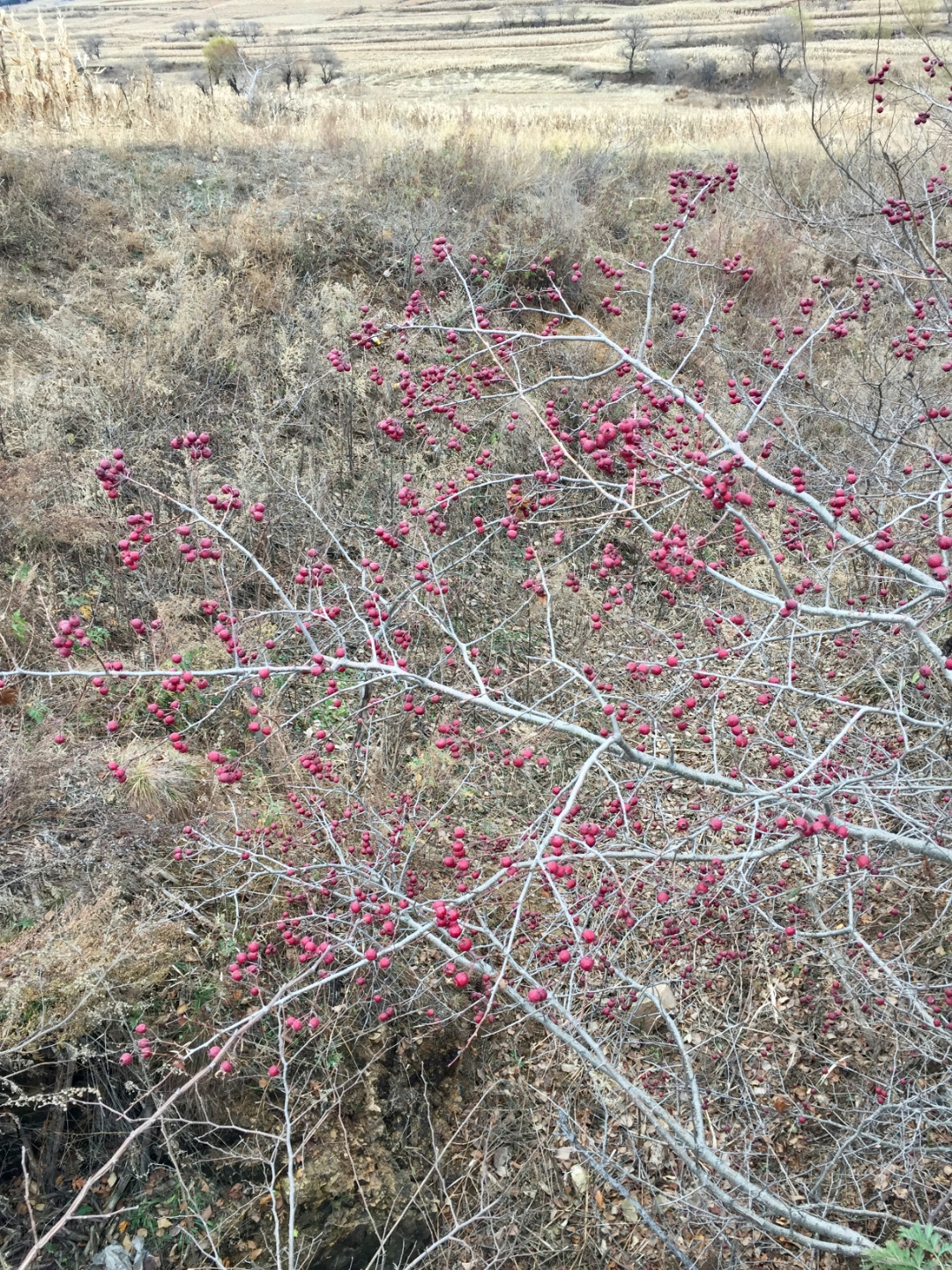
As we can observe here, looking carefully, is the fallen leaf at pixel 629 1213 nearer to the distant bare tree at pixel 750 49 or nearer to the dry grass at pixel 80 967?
the dry grass at pixel 80 967

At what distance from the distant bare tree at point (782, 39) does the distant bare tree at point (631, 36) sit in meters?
5.01

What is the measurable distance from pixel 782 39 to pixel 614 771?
115 ft

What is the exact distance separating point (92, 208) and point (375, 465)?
13.0ft

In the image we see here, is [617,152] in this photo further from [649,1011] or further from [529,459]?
[649,1011]

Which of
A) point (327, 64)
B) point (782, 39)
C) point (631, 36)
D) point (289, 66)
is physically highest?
point (631, 36)

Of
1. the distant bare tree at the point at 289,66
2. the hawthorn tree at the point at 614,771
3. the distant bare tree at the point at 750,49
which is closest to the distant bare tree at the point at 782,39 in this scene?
the distant bare tree at the point at 750,49

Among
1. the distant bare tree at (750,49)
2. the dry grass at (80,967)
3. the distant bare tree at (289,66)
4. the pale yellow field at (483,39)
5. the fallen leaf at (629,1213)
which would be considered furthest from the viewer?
the pale yellow field at (483,39)

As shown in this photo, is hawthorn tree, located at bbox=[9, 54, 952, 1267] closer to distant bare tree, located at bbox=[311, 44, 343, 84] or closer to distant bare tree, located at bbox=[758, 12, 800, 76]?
distant bare tree, located at bbox=[758, 12, 800, 76]

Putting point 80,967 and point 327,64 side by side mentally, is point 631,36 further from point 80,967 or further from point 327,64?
point 80,967

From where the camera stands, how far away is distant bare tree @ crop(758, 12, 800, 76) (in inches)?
990

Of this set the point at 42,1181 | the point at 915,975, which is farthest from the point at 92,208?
the point at 915,975

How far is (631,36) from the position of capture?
107 feet

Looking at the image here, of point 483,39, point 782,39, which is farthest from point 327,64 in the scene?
point 782,39

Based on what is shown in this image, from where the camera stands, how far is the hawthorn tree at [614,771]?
220cm
